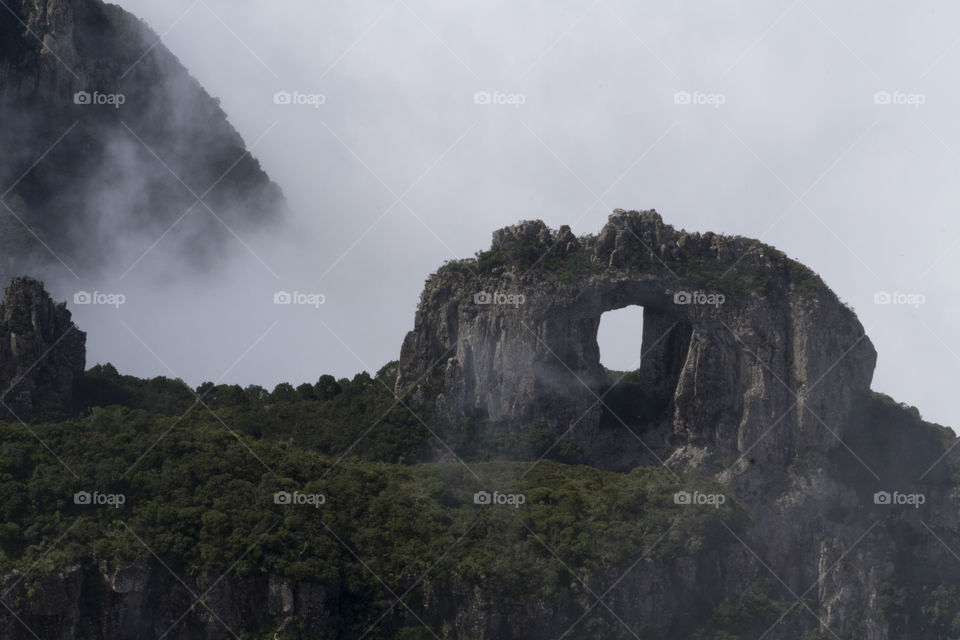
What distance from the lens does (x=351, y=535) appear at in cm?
11456

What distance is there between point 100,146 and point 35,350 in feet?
169

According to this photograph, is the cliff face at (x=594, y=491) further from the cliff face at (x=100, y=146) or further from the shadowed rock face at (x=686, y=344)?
the cliff face at (x=100, y=146)

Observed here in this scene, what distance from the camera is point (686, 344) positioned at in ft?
446

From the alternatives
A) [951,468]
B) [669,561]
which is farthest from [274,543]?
[951,468]

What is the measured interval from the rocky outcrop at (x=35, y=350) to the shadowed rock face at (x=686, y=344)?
2071 centimetres

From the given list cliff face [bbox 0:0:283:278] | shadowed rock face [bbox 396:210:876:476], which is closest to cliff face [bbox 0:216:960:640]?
shadowed rock face [bbox 396:210:876:476]

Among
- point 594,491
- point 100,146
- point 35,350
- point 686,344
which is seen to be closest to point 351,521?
point 594,491

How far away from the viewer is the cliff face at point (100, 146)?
6772 inches

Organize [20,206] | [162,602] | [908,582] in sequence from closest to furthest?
[162,602] < [908,582] < [20,206]

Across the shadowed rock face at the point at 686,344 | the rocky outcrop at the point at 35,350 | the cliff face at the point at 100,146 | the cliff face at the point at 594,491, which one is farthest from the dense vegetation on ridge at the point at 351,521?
the cliff face at the point at 100,146

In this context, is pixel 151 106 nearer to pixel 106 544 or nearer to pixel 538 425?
pixel 538 425

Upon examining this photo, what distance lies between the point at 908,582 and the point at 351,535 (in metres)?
34.3

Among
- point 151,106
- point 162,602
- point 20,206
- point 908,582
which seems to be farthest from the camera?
point 151,106

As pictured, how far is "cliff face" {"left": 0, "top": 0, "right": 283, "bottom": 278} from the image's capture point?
172 m
